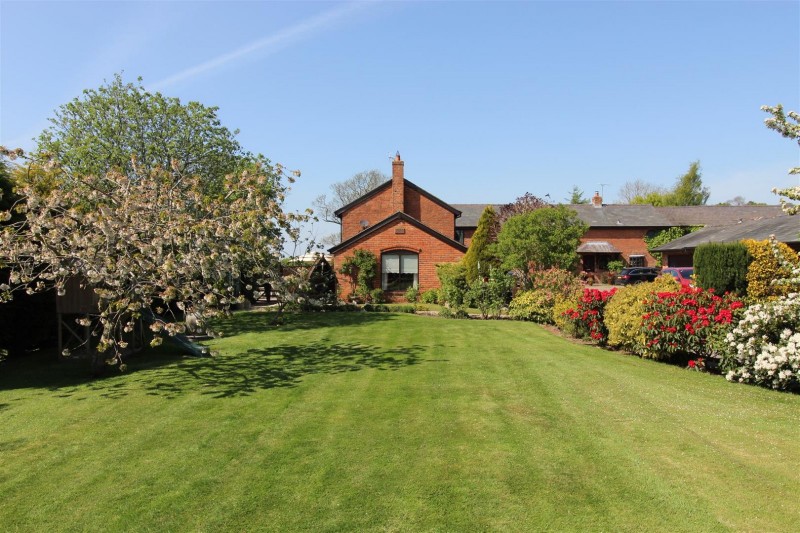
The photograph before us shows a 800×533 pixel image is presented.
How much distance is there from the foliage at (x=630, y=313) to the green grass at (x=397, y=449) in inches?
46.4

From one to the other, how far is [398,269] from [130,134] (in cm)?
1387

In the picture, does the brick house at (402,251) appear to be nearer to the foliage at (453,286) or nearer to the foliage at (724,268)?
the foliage at (453,286)

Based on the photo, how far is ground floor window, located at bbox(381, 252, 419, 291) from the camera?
28109mm

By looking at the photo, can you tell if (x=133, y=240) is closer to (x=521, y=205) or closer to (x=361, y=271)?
(x=361, y=271)

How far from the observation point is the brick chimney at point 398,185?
110 feet

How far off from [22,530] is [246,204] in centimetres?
781

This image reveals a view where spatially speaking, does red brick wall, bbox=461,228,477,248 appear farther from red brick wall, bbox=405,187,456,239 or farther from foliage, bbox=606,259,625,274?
red brick wall, bbox=405,187,456,239

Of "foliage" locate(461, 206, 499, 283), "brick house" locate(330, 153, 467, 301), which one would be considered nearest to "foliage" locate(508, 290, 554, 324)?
"foliage" locate(461, 206, 499, 283)

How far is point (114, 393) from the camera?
8852mm

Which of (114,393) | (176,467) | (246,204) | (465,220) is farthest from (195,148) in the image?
(465,220)

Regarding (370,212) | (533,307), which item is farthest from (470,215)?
(533,307)

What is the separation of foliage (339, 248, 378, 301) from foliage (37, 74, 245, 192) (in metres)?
9.05

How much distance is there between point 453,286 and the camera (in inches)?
934

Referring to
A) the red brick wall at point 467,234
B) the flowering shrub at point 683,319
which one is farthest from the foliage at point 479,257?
the red brick wall at point 467,234
